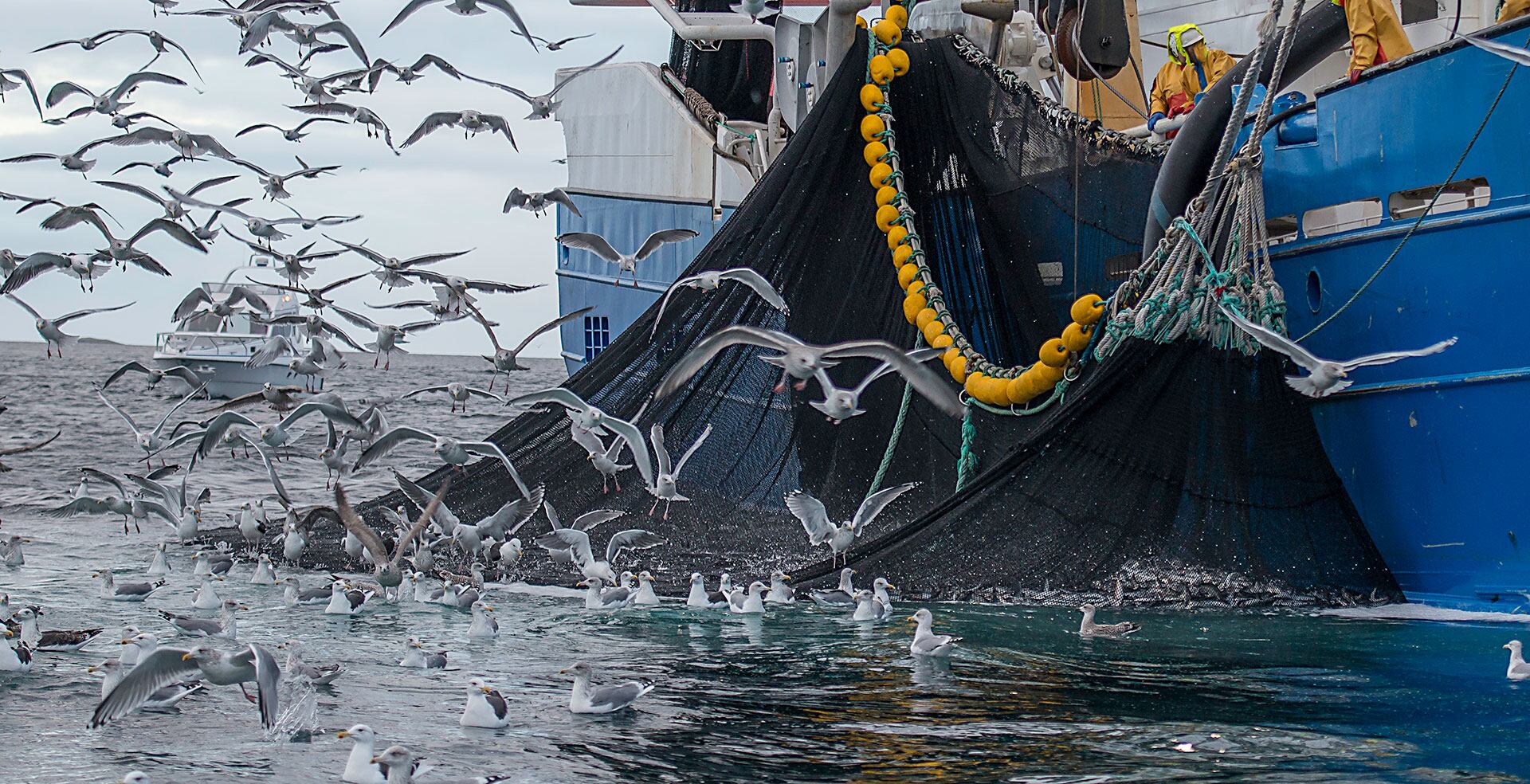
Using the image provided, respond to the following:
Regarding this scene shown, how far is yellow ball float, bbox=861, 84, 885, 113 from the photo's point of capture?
14.4 m

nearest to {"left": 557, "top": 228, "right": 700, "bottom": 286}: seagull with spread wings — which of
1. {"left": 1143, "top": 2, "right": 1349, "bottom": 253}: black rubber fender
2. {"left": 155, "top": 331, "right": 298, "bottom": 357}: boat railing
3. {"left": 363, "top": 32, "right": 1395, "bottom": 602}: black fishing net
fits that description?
{"left": 363, "top": 32, "right": 1395, "bottom": 602}: black fishing net

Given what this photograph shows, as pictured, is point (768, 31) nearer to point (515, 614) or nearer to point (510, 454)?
point (510, 454)

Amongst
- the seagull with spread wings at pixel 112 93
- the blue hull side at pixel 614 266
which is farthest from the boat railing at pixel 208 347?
the seagull with spread wings at pixel 112 93

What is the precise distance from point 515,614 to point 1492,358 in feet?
22.4

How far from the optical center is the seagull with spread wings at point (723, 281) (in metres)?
12.3

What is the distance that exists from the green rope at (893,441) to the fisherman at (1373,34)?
4.01 m

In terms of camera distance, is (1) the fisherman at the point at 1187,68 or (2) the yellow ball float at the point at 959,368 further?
(1) the fisherman at the point at 1187,68

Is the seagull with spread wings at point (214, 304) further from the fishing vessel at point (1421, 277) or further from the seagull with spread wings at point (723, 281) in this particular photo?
the fishing vessel at point (1421, 277)

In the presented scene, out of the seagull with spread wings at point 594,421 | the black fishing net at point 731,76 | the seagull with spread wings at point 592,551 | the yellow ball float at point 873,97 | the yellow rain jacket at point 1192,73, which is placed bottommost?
the seagull with spread wings at point 592,551

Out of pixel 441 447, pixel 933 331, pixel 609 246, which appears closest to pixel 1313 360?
pixel 933 331

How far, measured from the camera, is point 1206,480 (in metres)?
11.3

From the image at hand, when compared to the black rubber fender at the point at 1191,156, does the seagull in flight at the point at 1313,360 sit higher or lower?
lower

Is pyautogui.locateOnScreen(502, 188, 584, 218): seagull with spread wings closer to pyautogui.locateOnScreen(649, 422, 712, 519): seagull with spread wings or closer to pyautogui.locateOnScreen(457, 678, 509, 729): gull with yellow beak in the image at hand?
pyautogui.locateOnScreen(649, 422, 712, 519): seagull with spread wings

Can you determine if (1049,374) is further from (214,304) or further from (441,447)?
(214,304)
